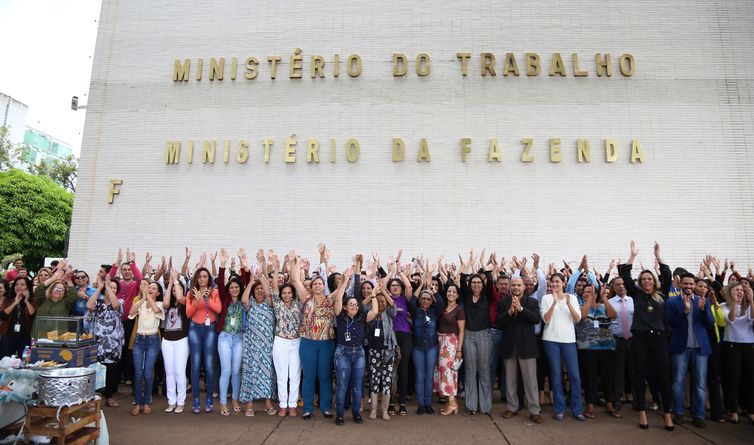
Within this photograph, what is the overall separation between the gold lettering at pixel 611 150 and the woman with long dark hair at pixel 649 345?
5.62 metres

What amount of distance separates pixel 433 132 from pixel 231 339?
717 centimetres

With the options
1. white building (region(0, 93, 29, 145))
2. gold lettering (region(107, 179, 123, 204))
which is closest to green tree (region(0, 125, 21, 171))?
white building (region(0, 93, 29, 145))

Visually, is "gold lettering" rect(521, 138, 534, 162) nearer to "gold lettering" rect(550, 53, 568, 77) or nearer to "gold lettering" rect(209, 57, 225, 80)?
"gold lettering" rect(550, 53, 568, 77)

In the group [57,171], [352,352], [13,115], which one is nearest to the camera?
[352,352]

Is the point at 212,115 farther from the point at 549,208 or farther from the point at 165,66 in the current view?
the point at 549,208

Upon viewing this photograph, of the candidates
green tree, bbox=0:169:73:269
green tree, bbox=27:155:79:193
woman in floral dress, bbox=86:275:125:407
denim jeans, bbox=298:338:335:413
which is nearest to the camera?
denim jeans, bbox=298:338:335:413

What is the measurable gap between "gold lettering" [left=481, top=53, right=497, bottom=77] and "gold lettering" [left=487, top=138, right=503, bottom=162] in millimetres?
1794

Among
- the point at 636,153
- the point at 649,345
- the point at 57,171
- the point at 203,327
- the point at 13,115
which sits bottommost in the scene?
the point at 649,345

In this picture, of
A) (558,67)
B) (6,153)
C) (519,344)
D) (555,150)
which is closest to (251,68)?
(558,67)

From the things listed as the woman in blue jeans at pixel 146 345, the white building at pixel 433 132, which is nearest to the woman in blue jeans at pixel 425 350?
the woman in blue jeans at pixel 146 345

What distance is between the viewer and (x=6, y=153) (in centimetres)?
2614

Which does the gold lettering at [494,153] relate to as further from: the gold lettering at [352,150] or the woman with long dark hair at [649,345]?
the woman with long dark hair at [649,345]

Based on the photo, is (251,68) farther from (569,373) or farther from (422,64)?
(569,373)

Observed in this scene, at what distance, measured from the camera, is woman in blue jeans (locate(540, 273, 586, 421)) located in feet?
17.8
